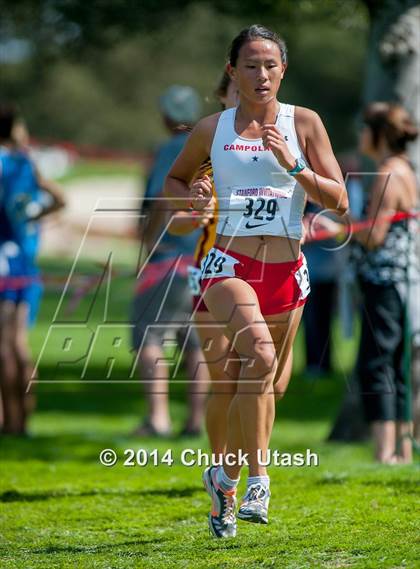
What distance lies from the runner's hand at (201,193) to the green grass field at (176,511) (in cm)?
153

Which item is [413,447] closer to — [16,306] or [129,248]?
[16,306]

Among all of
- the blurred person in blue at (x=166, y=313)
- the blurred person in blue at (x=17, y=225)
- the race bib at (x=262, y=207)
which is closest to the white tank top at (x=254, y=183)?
the race bib at (x=262, y=207)

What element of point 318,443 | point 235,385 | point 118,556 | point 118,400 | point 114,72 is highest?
point 235,385

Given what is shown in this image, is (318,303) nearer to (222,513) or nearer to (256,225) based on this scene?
(222,513)

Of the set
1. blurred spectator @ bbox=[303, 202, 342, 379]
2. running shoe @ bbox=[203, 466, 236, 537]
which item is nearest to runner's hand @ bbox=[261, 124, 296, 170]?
running shoe @ bbox=[203, 466, 236, 537]

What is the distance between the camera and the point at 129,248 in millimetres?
39094

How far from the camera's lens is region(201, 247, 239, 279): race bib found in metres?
5.75

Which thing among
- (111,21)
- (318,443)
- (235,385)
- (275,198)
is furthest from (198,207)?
(111,21)

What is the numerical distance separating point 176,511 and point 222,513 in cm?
105

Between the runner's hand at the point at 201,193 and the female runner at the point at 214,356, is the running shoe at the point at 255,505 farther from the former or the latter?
the runner's hand at the point at 201,193

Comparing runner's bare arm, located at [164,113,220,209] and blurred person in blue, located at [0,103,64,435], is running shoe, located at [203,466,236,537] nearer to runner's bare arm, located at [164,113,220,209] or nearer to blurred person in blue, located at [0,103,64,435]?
runner's bare arm, located at [164,113,220,209]

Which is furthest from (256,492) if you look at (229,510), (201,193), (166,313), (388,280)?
(166,313)

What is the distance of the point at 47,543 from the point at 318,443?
4.82 m

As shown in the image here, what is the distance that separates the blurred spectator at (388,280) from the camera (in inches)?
322
